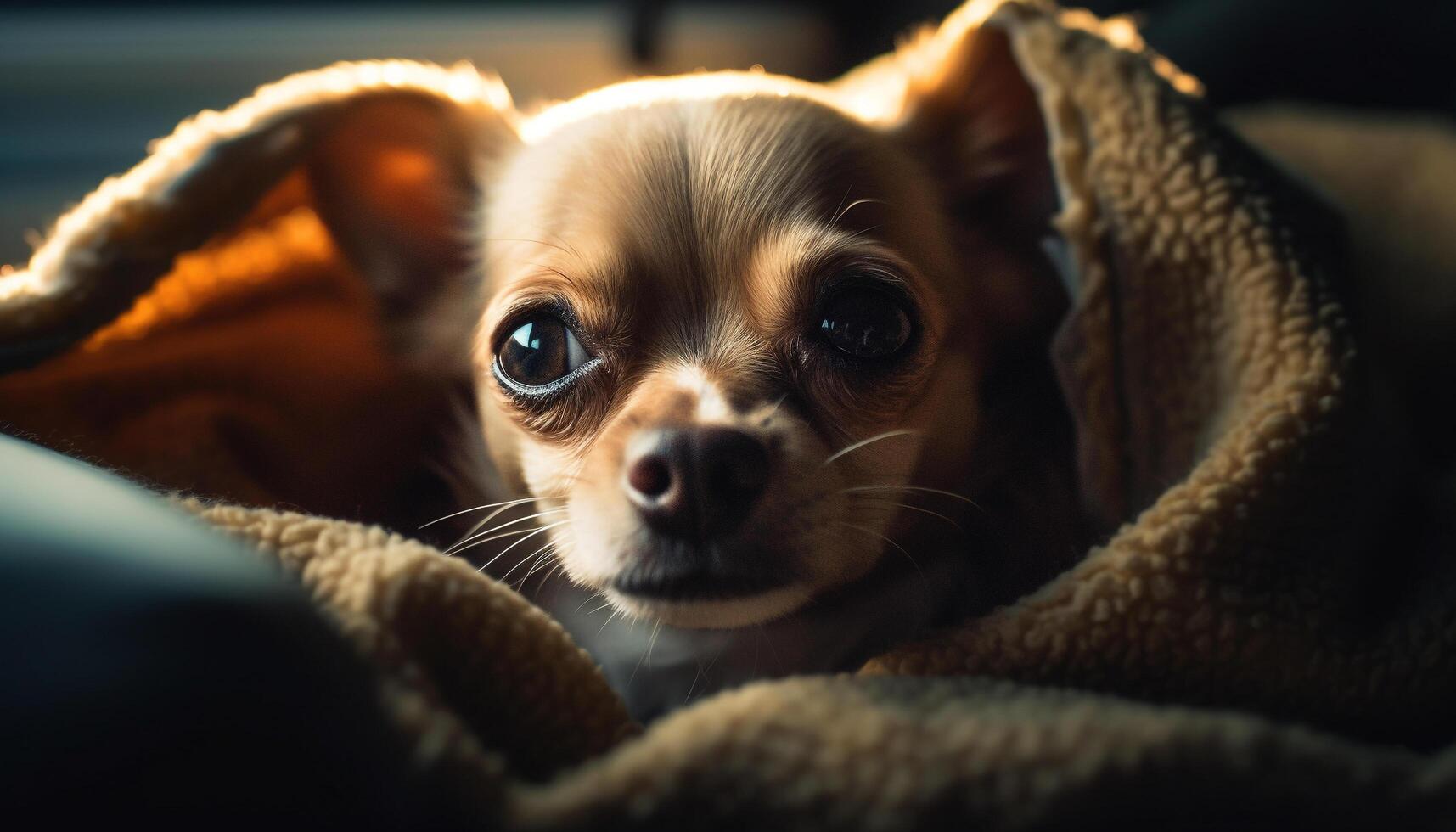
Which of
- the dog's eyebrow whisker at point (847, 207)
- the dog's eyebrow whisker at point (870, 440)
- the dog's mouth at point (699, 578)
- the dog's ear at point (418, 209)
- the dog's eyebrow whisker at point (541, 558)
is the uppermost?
the dog's ear at point (418, 209)

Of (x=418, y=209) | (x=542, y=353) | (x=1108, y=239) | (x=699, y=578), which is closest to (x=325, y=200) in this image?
(x=418, y=209)

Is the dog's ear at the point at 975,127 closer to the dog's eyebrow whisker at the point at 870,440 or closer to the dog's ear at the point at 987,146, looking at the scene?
the dog's ear at the point at 987,146

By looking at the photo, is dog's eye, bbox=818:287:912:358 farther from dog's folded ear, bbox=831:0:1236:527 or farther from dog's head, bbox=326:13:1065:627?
dog's folded ear, bbox=831:0:1236:527

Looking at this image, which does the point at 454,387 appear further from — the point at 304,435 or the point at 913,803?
the point at 913,803

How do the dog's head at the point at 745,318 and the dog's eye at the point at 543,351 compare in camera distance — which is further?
the dog's eye at the point at 543,351

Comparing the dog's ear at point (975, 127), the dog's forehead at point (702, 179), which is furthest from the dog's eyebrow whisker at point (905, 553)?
the dog's ear at point (975, 127)

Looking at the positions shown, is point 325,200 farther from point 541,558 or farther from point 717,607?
point 717,607
